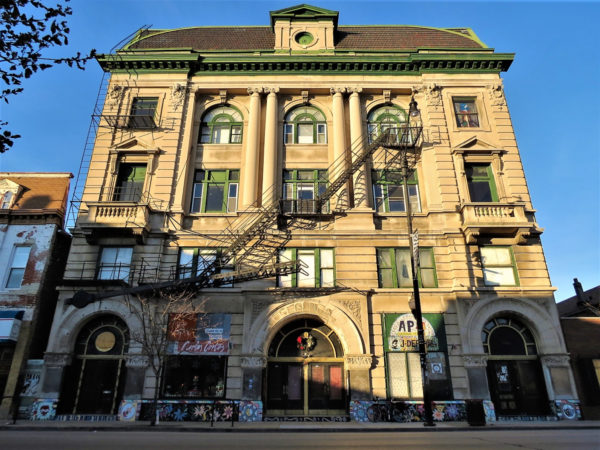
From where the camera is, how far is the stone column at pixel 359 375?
19.7 metres

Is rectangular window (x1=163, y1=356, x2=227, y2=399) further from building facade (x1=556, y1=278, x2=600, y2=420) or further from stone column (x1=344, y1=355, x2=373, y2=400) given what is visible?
building facade (x1=556, y1=278, x2=600, y2=420)

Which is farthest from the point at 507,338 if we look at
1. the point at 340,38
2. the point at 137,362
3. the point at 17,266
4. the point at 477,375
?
the point at 17,266

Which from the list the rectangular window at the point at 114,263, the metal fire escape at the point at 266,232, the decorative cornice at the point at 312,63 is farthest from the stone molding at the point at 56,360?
the decorative cornice at the point at 312,63

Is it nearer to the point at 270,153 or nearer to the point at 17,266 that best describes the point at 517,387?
the point at 270,153

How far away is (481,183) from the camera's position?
25016mm

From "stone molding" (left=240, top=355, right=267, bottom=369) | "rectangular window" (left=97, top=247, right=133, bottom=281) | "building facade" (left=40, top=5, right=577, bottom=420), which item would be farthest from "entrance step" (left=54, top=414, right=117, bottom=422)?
"rectangular window" (left=97, top=247, right=133, bottom=281)

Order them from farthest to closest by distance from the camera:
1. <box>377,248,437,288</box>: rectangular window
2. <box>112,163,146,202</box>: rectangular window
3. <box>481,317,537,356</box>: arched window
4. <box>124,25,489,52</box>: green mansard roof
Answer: <box>124,25,489,52</box>: green mansard roof
<box>112,163,146,202</box>: rectangular window
<box>377,248,437,288</box>: rectangular window
<box>481,317,537,356</box>: arched window

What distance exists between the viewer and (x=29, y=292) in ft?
72.1

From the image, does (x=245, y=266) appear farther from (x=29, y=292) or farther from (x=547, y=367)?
(x=547, y=367)

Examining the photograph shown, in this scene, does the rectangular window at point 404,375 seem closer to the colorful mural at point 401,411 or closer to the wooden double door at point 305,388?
the colorful mural at point 401,411

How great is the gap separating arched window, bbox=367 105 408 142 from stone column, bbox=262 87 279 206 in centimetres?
639

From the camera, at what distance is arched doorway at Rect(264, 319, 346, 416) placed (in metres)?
20.2

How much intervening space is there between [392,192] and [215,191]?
11090 millimetres

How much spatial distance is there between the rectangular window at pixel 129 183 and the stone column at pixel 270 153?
7712 mm
